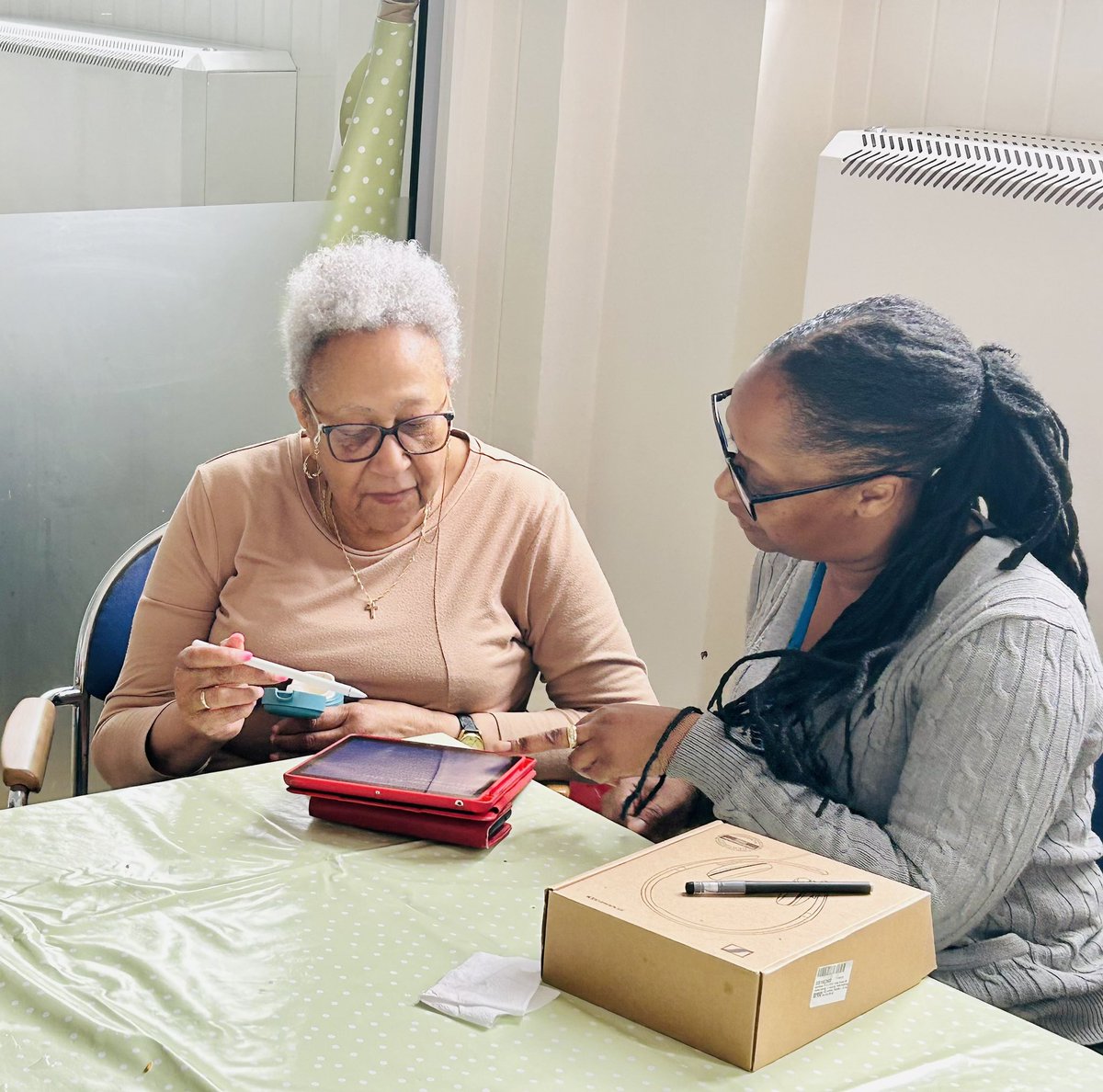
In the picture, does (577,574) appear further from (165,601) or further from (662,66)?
(662,66)

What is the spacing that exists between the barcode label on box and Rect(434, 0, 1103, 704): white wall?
4.80 ft

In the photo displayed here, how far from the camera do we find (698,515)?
8.20ft

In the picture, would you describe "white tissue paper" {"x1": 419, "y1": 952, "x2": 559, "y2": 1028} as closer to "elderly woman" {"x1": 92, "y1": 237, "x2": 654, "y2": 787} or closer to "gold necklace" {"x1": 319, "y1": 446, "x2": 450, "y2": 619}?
"elderly woman" {"x1": 92, "y1": 237, "x2": 654, "y2": 787}

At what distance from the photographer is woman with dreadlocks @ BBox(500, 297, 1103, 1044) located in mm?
1206

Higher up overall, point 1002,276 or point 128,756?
point 1002,276

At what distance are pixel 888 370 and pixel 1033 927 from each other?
539mm

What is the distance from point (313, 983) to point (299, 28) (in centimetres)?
196

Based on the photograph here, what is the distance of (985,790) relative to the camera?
1.19 meters

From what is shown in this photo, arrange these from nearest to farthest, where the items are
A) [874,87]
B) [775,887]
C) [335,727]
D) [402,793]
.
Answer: [775,887]
[402,793]
[335,727]
[874,87]

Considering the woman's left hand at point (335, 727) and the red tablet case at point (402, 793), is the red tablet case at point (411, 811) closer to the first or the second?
the red tablet case at point (402, 793)

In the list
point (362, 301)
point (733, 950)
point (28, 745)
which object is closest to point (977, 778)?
point (733, 950)

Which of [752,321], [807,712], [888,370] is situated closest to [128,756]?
[807,712]

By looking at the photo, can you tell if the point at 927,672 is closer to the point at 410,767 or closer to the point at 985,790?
the point at 985,790

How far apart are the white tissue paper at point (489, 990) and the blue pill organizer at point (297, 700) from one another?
55 cm
